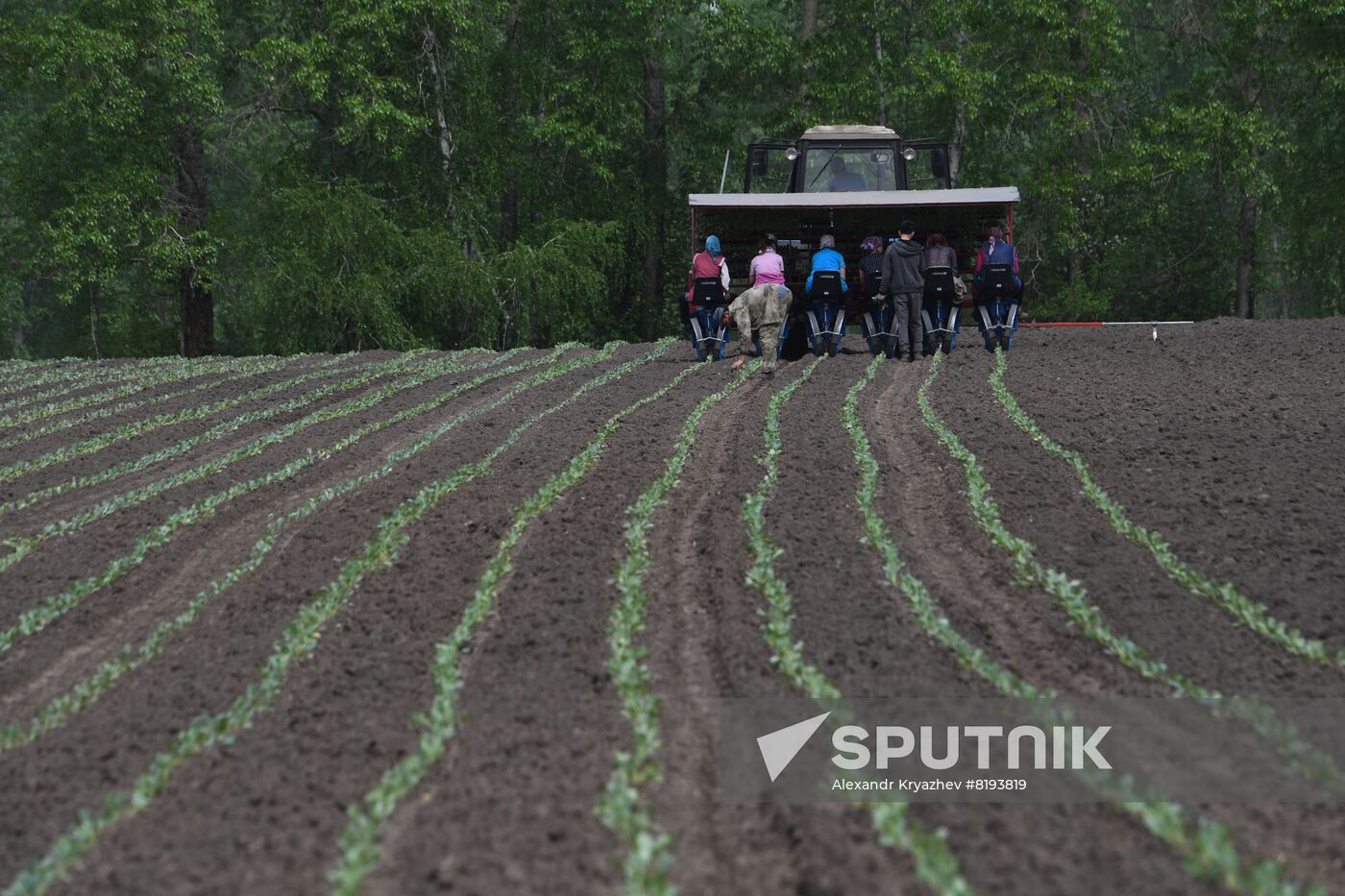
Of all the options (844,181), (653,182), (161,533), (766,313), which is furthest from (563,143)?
(161,533)

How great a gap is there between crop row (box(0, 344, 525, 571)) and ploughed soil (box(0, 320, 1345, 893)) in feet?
0.80

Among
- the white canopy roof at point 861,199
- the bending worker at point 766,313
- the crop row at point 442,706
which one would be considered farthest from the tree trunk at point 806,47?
the crop row at point 442,706

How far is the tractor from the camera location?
16.3 m

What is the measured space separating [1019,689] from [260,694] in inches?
138

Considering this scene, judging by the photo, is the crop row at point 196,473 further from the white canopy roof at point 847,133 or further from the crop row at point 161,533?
the white canopy roof at point 847,133

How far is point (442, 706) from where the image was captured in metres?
5.91

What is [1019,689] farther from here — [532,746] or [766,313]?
[766,313]

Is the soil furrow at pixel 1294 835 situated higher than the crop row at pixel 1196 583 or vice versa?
the crop row at pixel 1196 583

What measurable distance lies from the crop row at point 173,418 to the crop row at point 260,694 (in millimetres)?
4310

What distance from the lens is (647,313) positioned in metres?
34.9

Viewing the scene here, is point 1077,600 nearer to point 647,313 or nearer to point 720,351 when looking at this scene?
point 720,351

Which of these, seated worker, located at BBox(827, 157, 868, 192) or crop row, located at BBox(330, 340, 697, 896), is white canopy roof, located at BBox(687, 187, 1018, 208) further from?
crop row, located at BBox(330, 340, 697, 896)

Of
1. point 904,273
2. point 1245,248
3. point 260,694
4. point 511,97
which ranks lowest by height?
point 260,694

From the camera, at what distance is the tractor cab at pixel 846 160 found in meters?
18.5
